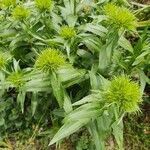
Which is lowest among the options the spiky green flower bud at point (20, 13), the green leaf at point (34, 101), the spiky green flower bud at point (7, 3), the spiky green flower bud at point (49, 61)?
the green leaf at point (34, 101)

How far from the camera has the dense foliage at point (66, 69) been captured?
2.59 meters

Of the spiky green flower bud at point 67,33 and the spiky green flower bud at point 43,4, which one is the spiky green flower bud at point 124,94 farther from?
the spiky green flower bud at point 43,4

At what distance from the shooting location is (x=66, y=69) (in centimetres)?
280

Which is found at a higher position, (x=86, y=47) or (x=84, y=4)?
(x=84, y=4)

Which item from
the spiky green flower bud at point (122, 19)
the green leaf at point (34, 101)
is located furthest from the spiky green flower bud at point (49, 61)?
the green leaf at point (34, 101)

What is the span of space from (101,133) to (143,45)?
0.72m

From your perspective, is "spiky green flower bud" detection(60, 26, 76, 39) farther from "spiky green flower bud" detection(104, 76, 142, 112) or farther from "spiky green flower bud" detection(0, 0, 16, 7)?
"spiky green flower bud" detection(104, 76, 142, 112)

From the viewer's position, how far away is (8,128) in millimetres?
3346

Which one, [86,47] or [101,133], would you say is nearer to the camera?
[101,133]

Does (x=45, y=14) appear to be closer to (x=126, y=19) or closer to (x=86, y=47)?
(x=86, y=47)

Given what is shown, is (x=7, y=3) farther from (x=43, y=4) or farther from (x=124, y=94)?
(x=124, y=94)

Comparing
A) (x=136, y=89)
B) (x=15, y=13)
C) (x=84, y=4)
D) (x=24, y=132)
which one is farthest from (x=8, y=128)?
(x=136, y=89)

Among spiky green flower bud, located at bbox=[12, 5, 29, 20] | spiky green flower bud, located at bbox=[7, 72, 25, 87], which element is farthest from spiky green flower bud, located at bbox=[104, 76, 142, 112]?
spiky green flower bud, located at bbox=[12, 5, 29, 20]

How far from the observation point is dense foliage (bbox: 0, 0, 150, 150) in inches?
102
